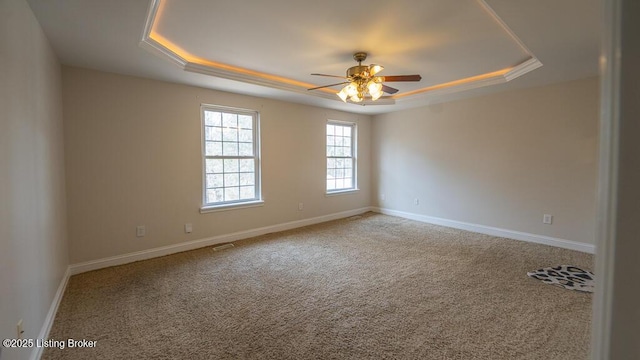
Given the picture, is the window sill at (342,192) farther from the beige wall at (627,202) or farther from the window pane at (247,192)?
the beige wall at (627,202)

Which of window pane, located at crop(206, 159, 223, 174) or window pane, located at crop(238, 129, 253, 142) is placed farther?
window pane, located at crop(238, 129, 253, 142)

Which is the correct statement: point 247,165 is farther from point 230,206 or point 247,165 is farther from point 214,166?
point 230,206

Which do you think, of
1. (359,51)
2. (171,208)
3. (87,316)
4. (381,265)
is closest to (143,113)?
(171,208)

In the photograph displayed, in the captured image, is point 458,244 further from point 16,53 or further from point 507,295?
point 16,53

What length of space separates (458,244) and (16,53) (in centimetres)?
483

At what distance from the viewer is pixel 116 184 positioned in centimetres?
336

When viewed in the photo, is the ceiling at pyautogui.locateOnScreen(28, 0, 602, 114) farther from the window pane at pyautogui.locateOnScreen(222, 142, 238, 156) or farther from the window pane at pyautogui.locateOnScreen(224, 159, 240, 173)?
the window pane at pyautogui.locateOnScreen(224, 159, 240, 173)

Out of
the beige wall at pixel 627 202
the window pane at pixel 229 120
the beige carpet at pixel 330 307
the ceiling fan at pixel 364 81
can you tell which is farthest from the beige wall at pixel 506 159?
the beige wall at pixel 627 202

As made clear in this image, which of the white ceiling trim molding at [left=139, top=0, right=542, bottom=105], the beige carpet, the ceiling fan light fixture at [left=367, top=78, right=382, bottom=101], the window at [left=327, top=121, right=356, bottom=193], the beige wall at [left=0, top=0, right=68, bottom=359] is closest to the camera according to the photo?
the beige wall at [left=0, top=0, right=68, bottom=359]

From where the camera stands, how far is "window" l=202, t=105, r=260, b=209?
416cm

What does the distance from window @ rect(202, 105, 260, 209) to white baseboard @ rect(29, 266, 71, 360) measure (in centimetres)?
168

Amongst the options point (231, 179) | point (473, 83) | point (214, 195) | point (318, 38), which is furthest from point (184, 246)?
point (473, 83)

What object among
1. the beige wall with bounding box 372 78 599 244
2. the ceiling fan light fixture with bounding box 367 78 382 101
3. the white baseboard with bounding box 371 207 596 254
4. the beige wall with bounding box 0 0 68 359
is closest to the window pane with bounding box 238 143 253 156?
the beige wall with bounding box 0 0 68 359

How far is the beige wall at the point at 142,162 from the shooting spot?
3.13m
